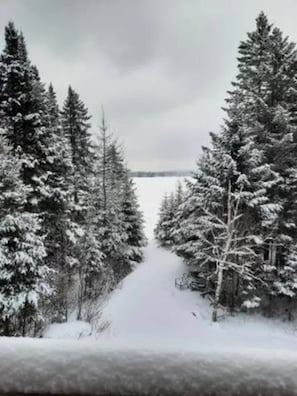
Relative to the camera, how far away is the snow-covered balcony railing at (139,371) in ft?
2.68

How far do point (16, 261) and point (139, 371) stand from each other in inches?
281

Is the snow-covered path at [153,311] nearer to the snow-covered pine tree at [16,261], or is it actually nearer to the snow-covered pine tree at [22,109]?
the snow-covered pine tree at [16,261]

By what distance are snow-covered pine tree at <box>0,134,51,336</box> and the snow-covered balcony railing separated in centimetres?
685

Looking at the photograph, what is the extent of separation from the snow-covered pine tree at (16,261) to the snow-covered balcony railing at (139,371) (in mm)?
6847

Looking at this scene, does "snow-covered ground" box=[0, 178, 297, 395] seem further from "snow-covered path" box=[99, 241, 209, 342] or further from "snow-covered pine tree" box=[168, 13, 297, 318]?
"snow-covered pine tree" box=[168, 13, 297, 318]

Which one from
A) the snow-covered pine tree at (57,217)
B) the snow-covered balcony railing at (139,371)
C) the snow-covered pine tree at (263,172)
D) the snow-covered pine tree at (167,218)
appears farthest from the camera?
the snow-covered pine tree at (167,218)

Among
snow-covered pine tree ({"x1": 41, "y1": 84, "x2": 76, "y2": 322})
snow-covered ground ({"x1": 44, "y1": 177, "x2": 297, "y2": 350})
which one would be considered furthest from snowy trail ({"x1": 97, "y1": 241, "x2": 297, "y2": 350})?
snow-covered pine tree ({"x1": 41, "y1": 84, "x2": 76, "y2": 322})

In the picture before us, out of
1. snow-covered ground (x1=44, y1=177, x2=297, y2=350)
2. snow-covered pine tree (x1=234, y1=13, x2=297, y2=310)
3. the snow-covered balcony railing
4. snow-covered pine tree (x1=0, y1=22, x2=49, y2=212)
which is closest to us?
the snow-covered balcony railing

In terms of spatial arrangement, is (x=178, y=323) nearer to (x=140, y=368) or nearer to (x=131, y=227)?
(x=131, y=227)

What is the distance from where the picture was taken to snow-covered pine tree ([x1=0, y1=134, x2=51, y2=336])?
23.0 feet

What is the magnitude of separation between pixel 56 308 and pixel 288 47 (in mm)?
17168

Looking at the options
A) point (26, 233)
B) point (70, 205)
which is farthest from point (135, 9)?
point (70, 205)

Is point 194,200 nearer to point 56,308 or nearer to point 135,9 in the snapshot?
point 56,308

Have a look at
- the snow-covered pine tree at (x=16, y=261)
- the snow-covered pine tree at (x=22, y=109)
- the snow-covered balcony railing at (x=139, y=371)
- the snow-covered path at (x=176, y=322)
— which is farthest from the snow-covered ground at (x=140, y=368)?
the snow-covered pine tree at (x=22, y=109)
